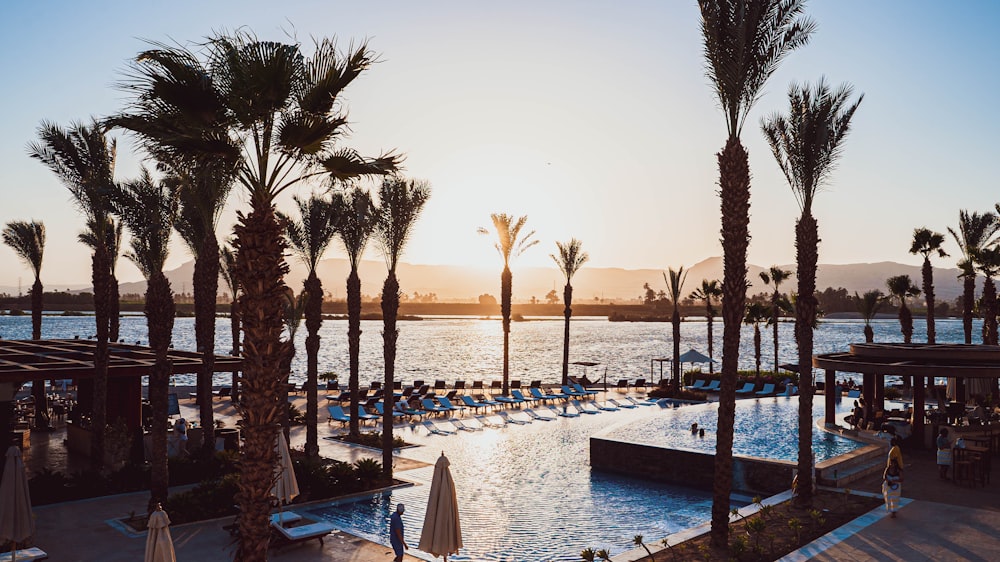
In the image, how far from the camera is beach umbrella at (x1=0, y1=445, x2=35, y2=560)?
10.1m

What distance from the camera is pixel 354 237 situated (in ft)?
70.3

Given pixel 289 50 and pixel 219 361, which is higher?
pixel 289 50

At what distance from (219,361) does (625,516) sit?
11.4 meters

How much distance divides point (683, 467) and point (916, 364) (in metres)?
8.03

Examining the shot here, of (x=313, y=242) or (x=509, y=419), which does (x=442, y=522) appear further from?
(x=509, y=419)

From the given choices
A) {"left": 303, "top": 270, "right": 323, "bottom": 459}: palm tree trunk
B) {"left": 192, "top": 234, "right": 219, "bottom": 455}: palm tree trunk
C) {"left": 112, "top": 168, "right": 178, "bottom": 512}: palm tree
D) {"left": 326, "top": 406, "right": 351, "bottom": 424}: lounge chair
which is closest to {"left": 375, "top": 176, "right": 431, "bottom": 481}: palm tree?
{"left": 303, "top": 270, "right": 323, "bottom": 459}: palm tree trunk

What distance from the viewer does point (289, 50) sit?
27.3 feet

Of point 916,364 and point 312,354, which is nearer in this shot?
point 916,364

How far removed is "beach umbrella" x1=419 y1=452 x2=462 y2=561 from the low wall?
28.6 feet

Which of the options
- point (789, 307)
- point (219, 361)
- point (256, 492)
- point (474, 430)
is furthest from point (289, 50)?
point (789, 307)

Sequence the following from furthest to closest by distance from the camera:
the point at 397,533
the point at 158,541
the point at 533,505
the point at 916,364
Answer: the point at 916,364 → the point at 533,505 → the point at 397,533 → the point at 158,541

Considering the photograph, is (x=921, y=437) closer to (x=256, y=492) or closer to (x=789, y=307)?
(x=256, y=492)

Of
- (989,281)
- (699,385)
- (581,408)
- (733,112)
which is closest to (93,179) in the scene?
(733,112)

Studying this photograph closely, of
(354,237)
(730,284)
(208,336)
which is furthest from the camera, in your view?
(354,237)
